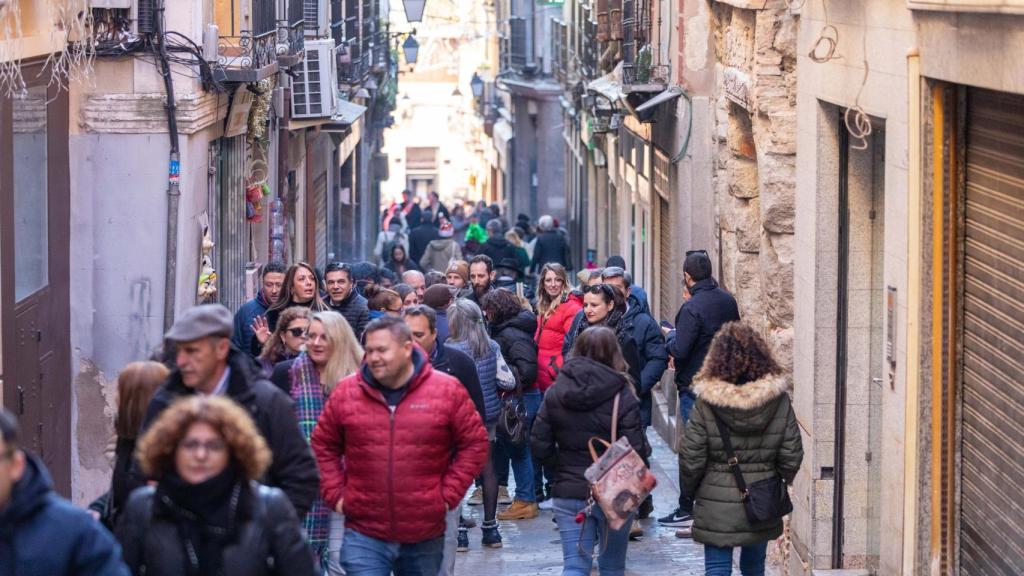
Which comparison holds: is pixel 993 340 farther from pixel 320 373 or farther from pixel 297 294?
pixel 297 294

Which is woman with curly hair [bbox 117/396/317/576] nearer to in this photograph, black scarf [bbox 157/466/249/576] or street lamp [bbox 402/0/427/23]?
black scarf [bbox 157/466/249/576]

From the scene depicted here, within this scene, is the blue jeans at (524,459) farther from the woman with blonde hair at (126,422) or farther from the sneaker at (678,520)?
the woman with blonde hair at (126,422)

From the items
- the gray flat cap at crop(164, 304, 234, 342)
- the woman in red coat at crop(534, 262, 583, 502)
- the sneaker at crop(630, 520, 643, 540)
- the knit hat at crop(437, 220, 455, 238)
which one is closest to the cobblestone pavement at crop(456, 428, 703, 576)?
the sneaker at crop(630, 520, 643, 540)

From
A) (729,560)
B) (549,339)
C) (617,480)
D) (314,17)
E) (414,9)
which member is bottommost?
(729,560)

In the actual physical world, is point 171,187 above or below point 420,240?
above

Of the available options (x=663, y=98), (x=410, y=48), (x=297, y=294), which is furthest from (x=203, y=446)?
(x=410, y=48)

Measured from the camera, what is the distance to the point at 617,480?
8.04m

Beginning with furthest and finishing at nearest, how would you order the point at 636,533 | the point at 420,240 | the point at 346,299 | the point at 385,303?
the point at 420,240, the point at 636,533, the point at 346,299, the point at 385,303

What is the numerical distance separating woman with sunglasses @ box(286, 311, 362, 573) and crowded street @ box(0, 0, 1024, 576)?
2 cm

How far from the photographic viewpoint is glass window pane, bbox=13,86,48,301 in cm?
953

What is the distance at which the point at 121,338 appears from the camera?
11.5 m

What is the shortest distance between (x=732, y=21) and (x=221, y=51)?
3.96 metres

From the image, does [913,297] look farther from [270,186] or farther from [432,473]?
[270,186]

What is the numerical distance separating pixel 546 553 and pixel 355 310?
196 centimetres
